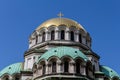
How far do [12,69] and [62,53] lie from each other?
768 cm

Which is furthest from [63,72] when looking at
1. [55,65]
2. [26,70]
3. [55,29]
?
[55,29]

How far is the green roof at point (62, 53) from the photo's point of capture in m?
40.2

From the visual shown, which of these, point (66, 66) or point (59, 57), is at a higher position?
point (59, 57)

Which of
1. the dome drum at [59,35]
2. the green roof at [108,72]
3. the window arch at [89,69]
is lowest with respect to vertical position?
the window arch at [89,69]

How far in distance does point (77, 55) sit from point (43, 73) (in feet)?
12.9

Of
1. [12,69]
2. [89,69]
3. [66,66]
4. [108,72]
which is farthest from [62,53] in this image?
[12,69]

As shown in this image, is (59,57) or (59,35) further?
(59,35)

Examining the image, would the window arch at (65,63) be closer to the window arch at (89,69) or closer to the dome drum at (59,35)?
the window arch at (89,69)

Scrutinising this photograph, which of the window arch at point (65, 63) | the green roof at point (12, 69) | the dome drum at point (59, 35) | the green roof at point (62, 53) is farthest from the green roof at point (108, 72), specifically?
the green roof at point (12, 69)

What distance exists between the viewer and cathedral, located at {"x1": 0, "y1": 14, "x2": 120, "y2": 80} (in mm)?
39469

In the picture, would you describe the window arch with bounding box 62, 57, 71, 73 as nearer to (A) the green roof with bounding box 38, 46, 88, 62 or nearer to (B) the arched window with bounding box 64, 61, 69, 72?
(B) the arched window with bounding box 64, 61, 69, 72

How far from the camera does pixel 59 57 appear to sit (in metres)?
39.8

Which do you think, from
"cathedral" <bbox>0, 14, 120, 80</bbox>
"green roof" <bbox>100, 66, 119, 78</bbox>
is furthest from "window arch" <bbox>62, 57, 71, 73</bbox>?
"green roof" <bbox>100, 66, 119, 78</bbox>

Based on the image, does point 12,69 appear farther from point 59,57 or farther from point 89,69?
point 89,69
